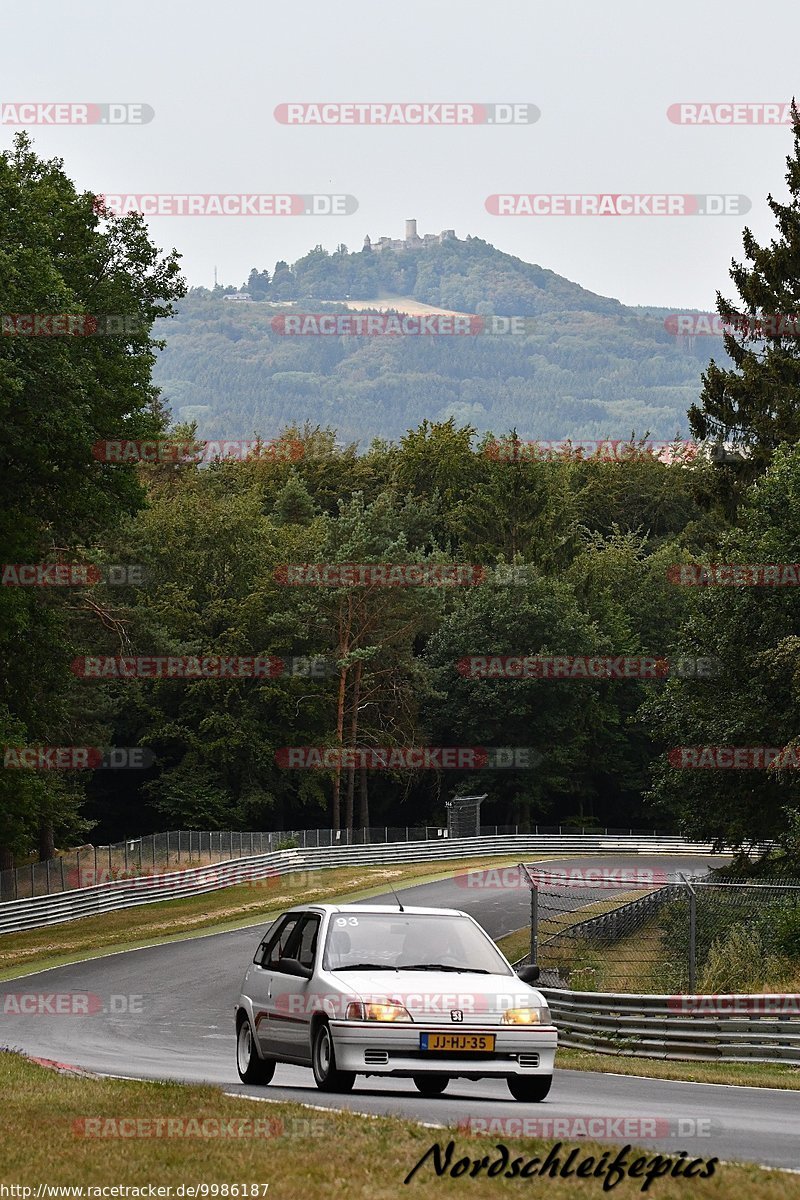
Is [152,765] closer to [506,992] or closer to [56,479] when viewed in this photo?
[56,479]

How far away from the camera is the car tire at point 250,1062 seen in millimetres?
14547

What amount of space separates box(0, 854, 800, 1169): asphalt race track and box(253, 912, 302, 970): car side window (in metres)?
1.06

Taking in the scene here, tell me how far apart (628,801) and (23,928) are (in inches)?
2096

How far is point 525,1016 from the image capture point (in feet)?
42.9

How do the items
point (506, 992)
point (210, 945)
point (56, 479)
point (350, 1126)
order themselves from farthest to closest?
1. point (210, 945)
2. point (56, 479)
3. point (506, 992)
4. point (350, 1126)

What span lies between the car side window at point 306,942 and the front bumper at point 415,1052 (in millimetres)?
1042

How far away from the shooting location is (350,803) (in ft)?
272

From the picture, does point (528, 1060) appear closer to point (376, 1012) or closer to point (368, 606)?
point (376, 1012)

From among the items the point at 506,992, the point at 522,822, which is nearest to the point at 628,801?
the point at 522,822
